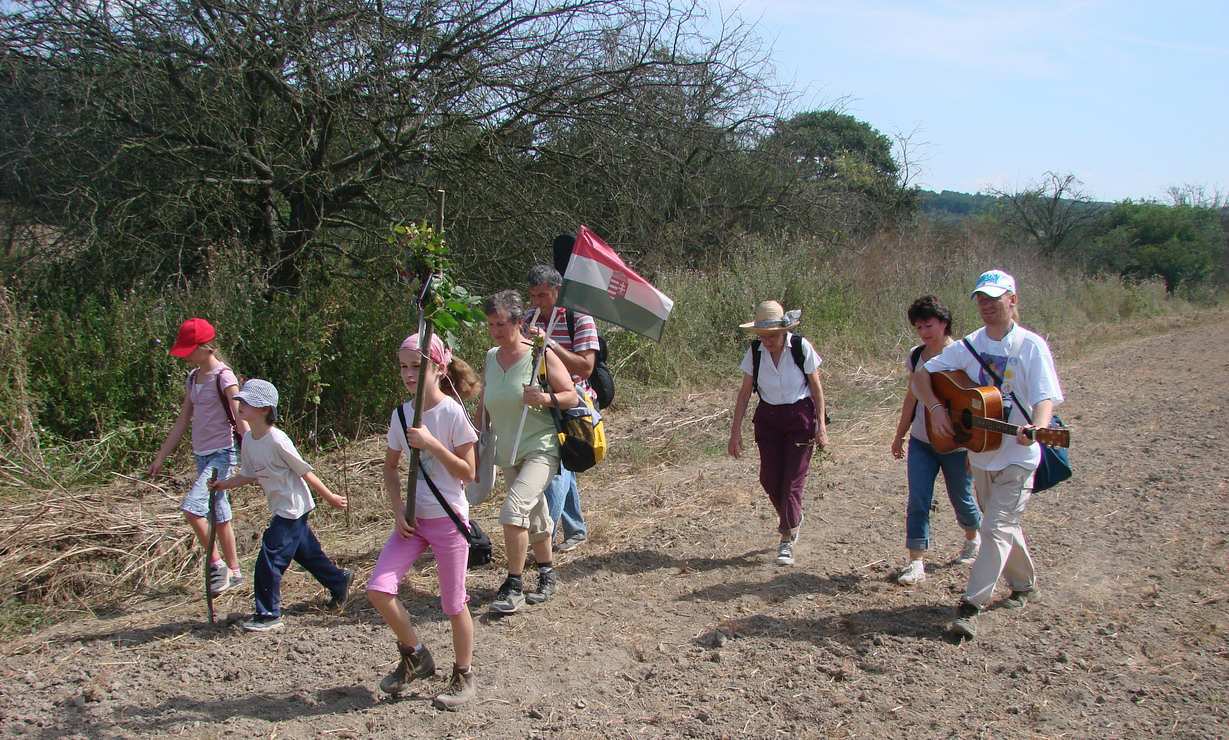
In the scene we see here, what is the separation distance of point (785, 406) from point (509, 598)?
7.14 ft

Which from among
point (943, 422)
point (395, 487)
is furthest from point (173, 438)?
point (943, 422)

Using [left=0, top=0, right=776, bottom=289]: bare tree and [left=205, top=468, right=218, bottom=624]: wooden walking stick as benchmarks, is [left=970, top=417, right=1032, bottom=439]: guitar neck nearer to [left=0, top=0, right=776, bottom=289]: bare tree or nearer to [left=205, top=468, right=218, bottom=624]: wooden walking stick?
[left=205, top=468, right=218, bottom=624]: wooden walking stick

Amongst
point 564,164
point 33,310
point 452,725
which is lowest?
point 452,725

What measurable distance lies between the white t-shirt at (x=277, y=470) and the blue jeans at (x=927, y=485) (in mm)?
3691

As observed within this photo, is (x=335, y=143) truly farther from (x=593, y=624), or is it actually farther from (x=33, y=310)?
(x=593, y=624)

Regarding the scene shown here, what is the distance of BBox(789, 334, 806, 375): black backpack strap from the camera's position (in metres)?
6.11

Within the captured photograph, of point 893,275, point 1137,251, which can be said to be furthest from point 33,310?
point 1137,251

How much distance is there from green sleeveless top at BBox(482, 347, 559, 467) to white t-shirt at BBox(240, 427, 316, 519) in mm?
1087

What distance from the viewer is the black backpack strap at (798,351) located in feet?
20.0

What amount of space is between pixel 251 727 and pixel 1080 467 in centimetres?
773

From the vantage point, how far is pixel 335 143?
34.8 ft

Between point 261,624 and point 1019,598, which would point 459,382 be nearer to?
point 261,624

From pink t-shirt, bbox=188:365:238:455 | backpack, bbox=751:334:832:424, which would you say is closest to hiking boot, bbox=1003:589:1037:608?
backpack, bbox=751:334:832:424

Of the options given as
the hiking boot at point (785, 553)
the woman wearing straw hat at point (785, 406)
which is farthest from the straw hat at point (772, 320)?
the hiking boot at point (785, 553)
